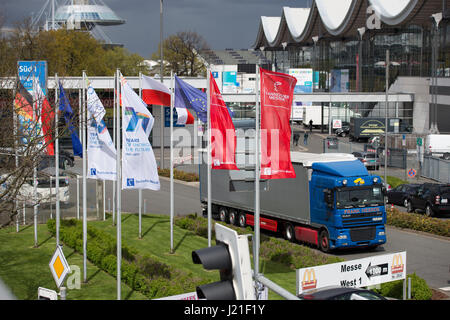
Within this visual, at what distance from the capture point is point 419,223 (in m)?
27.2

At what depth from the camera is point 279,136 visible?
1444 cm

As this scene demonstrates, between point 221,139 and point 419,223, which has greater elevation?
point 221,139

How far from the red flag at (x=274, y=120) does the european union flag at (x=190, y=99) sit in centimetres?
522

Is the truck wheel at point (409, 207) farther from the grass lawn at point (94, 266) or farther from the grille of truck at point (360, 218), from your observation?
the grass lawn at point (94, 266)

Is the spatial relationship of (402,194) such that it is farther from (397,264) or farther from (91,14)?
(91,14)

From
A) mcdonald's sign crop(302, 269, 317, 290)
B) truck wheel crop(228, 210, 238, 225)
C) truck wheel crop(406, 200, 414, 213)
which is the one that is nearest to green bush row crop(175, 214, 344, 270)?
truck wheel crop(228, 210, 238, 225)

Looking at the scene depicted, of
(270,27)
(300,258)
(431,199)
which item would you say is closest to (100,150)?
(300,258)

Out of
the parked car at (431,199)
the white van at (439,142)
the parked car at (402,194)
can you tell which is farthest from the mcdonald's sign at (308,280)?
the white van at (439,142)

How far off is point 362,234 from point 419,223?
555cm

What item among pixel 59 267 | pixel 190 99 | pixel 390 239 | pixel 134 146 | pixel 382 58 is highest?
pixel 382 58

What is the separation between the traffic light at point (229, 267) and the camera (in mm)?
5457

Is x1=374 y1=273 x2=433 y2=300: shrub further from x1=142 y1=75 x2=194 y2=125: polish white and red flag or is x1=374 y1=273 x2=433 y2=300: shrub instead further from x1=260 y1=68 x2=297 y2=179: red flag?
x1=142 y1=75 x2=194 y2=125: polish white and red flag
